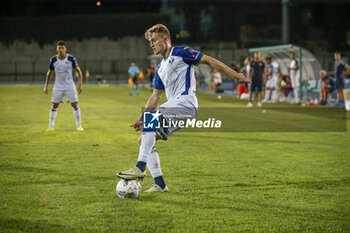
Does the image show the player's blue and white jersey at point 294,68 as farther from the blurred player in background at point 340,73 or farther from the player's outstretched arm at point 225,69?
the player's outstretched arm at point 225,69

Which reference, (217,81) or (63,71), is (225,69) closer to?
(63,71)

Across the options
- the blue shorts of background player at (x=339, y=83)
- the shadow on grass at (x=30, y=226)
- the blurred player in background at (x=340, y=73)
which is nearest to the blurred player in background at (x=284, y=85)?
the blurred player in background at (x=340, y=73)

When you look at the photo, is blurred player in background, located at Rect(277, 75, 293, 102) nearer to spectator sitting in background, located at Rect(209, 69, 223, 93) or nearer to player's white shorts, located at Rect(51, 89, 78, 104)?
spectator sitting in background, located at Rect(209, 69, 223, 93)

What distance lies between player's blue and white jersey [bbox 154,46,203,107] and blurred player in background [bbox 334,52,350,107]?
16.2 meters

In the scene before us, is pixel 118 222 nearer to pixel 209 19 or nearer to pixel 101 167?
pixel 101 167

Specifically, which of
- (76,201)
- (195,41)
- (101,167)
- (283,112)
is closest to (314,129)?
(283,112)

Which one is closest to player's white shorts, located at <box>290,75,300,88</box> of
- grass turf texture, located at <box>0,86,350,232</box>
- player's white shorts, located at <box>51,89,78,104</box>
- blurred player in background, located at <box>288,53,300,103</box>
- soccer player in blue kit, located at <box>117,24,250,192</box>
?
blurred player in background, located at <box>288,53,300,103</box>

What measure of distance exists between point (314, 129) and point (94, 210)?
9927 mm

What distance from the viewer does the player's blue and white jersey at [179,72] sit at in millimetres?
6250

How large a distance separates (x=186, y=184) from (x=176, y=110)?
1.31 m

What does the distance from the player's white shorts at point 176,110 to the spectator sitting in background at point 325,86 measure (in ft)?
57.6

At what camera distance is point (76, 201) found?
6066 mm

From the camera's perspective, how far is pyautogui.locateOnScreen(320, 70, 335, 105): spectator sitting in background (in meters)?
22.7

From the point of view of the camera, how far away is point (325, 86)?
74.8 ft
